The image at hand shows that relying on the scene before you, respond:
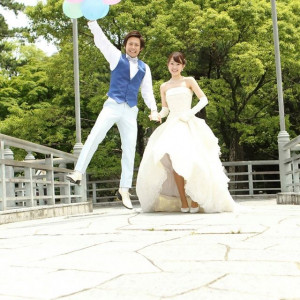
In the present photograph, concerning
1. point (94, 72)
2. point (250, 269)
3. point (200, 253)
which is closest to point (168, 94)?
point (200, 253)

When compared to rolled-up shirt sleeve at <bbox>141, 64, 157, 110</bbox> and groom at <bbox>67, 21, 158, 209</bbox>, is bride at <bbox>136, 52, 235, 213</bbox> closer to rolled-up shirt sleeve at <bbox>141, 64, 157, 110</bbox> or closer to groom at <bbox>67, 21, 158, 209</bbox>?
rolled-up shirt sleeve at <bbox>141, 64, 157, 110</bbox>

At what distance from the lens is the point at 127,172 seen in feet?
21.5

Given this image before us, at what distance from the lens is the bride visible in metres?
6.26

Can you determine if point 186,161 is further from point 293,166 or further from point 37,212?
point 293,166

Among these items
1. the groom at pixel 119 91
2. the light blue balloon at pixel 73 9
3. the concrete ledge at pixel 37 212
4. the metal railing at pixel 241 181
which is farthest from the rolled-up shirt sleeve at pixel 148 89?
the metal railing at pixel 241 181

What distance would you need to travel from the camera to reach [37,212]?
7.94 metres

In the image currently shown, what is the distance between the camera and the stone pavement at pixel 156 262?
238cm

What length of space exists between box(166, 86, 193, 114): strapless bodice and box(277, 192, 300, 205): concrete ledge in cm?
516

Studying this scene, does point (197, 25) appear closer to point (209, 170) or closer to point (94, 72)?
point (94, 72)

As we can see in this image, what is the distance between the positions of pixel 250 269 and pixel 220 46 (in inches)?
656

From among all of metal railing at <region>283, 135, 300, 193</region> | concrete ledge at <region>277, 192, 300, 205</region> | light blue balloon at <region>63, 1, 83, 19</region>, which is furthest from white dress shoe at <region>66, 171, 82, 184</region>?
concrete ledge at <region>277, 192, 300, 205</region>

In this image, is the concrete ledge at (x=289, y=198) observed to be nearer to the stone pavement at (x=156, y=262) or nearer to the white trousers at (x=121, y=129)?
the white trousers at (x=121, y=129)

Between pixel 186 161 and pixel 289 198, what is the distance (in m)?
6.24

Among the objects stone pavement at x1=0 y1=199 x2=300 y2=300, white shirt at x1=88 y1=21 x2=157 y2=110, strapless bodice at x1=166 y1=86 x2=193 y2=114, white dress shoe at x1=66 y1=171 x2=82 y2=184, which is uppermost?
white shirt at x1=88 y1=21 x2=157 y2=110
